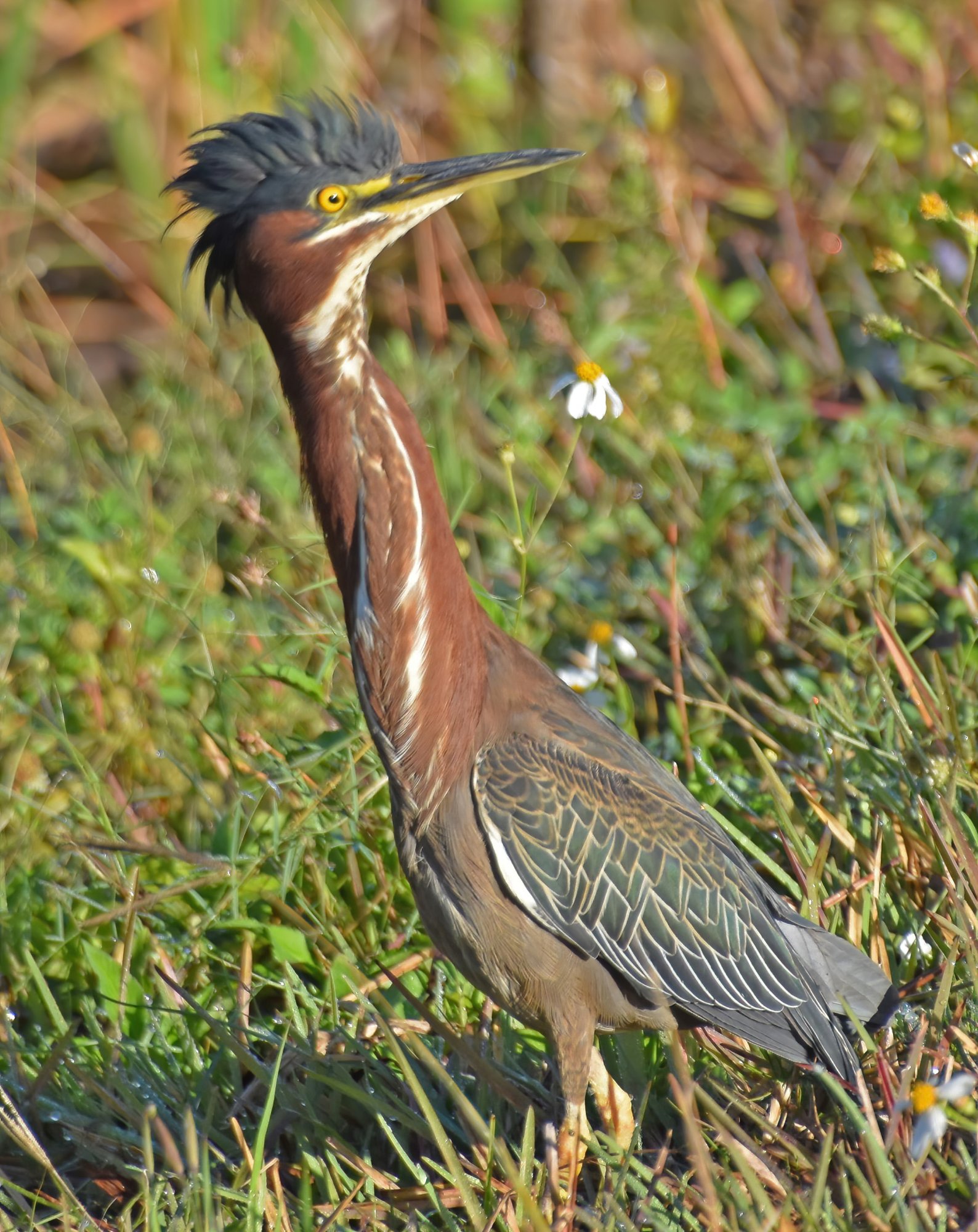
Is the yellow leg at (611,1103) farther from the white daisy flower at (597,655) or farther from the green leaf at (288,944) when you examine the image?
the white daisy flower at (597,655)

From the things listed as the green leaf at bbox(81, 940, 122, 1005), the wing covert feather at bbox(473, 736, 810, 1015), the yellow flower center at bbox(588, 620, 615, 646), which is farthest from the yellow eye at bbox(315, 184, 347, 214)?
the green leaf at bbox(81, 940, 122, 1005)

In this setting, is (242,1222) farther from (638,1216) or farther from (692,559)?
(692,559)

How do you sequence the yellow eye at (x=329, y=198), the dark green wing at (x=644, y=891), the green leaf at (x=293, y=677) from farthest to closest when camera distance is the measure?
the green leaf at (x=293, y=677) → the dark green wing at (x=644, y=891) → the yellow eye at (x=329, y=198)

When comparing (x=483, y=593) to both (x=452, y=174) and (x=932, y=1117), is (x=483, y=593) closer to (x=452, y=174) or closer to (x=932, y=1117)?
(x=452, y=174)

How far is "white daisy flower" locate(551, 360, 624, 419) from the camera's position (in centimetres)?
282

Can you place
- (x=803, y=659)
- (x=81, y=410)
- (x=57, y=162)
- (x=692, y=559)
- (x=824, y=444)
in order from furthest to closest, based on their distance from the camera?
(x=57, y=162) → (x=81, y=410) → (x=824, y=444) → (x=692, y=559) → (x=803, y=659)

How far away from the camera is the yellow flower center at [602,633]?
3439 millimetres

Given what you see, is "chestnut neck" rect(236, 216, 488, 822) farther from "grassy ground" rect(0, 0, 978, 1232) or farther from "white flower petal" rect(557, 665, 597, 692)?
"white flower petal" rect(557, 665, 597, 692)

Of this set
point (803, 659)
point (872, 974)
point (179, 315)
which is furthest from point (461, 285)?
point (872, 974)

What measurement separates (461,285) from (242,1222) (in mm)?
3478

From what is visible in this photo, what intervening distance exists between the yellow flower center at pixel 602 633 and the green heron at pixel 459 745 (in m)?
0.87

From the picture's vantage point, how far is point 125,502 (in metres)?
4.04

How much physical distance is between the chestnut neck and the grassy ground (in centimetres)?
40

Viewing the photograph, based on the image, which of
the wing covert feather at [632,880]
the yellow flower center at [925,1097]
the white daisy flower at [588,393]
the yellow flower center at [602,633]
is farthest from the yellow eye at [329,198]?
the yellow flower center at [925,1097]
